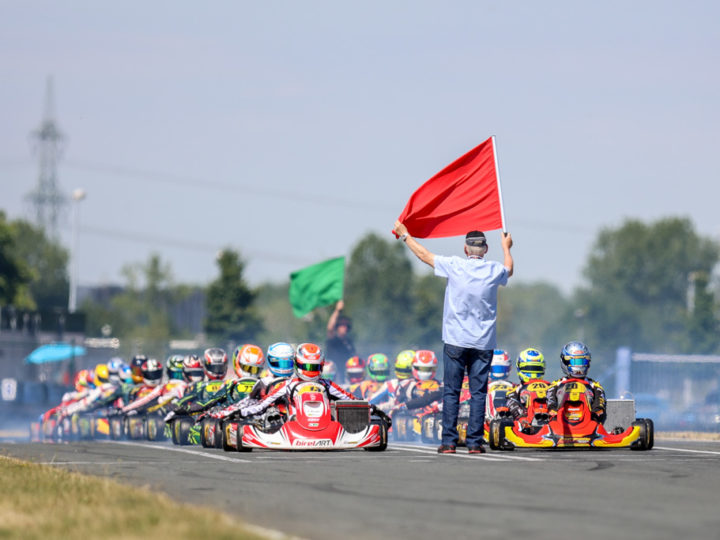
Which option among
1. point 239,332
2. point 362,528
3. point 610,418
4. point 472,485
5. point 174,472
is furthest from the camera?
point 239,332

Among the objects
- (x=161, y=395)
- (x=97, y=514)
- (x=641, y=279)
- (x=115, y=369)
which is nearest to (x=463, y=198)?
(x=161, y=395)

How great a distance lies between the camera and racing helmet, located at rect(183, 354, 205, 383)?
22953mm

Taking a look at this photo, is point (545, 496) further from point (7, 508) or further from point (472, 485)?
point (7, 508)

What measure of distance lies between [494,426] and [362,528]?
24.3 feet

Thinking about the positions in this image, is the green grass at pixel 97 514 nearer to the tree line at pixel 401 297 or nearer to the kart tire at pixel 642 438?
the kart tire at pixel 642 438

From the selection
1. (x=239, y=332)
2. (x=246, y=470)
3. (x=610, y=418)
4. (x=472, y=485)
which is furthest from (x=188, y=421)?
(x=239, y=332)

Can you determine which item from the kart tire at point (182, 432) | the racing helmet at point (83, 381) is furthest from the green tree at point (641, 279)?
the kart tire at point (182, 432)

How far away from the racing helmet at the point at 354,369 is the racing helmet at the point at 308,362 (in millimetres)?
11535

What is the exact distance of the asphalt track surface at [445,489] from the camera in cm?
793

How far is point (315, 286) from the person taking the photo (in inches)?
1379

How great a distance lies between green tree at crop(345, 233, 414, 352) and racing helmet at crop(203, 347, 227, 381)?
210ft

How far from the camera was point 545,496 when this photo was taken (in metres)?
9.54

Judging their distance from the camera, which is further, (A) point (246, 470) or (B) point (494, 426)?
(B) point (494, 426)

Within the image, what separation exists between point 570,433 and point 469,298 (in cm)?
205
